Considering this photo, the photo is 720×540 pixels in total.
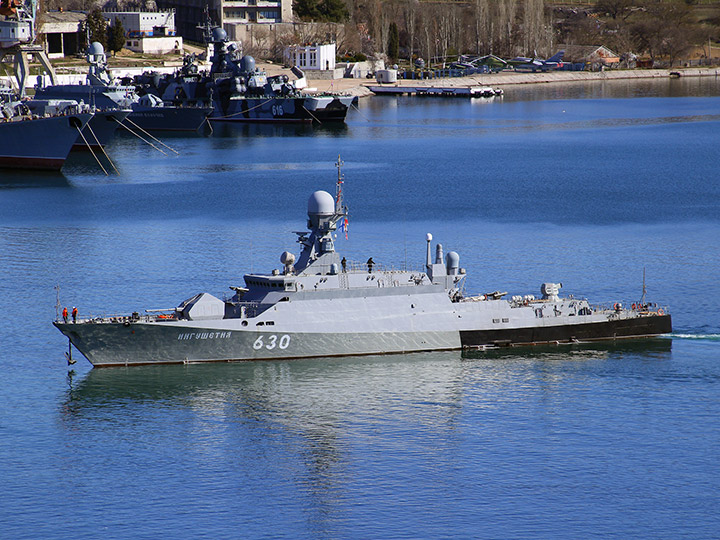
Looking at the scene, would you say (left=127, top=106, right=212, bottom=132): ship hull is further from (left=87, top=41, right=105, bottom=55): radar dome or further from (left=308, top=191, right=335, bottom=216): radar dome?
(left=308, top=191, right=335, bottom=216): radar dome

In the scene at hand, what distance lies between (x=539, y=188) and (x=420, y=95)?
101866 mm

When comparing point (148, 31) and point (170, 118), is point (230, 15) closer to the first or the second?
point (148, 31)

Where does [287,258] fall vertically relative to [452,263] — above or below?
above

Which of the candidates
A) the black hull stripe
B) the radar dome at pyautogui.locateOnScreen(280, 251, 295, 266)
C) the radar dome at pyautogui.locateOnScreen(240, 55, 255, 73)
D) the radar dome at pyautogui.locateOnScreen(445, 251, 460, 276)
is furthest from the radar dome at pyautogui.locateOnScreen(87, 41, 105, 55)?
the black hull stripe

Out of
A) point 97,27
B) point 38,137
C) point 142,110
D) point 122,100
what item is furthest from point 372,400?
point 97,27

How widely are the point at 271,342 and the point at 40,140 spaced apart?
61.8m

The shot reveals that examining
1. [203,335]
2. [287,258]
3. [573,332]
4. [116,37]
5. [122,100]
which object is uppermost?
[116,37]

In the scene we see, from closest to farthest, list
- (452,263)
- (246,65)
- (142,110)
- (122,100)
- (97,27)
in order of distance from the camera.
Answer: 1. (452,263)
2. (122,100)
3. (142,110)
4. (246,65)
5. (97,27)

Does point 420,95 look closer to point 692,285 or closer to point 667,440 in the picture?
point 692,285

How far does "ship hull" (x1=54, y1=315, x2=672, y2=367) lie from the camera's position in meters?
42.1

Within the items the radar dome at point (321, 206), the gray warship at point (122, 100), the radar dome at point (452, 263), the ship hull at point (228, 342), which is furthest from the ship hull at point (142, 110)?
the ship hull at point (228, 342)

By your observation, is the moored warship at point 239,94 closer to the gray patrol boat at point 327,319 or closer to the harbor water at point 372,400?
the harbor water at point 372,400

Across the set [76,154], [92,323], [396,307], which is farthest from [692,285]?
→ [76,154]

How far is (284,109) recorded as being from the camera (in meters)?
139
